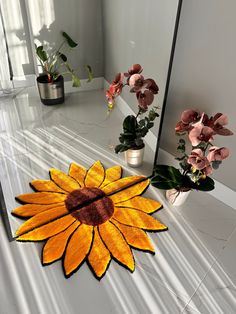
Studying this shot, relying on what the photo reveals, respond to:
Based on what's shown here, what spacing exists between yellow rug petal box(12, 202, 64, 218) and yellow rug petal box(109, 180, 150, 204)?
328 mm

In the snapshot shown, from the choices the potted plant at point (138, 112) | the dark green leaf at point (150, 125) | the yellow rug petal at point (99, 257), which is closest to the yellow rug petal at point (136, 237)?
the yellow rug petal at point (99, 257)

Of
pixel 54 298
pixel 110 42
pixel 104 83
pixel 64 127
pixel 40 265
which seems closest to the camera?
pixel 54 298

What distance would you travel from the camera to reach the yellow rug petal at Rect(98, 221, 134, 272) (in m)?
1.35

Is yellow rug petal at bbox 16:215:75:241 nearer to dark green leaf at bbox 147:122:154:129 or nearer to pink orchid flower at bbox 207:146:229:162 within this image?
dark green leaf at bbox 147:122:154:129

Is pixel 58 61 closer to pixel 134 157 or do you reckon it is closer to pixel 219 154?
pixel 134 157

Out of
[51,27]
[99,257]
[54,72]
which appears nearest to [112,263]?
[99,257]

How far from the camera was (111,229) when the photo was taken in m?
1.49

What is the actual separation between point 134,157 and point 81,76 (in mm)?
621

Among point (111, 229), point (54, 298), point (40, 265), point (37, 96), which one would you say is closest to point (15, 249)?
point (40, 265)

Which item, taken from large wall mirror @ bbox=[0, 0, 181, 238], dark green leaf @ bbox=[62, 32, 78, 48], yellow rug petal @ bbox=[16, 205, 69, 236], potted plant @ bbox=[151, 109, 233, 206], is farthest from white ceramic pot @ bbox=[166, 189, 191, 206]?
dark green leaf @ bbox=[62, 32, 78, 48]

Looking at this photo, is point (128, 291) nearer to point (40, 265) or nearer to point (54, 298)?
point (54, 298)

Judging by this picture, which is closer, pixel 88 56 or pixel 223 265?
pixel 223 265

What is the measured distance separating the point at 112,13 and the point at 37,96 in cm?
66

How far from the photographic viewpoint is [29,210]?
155 centimetres
